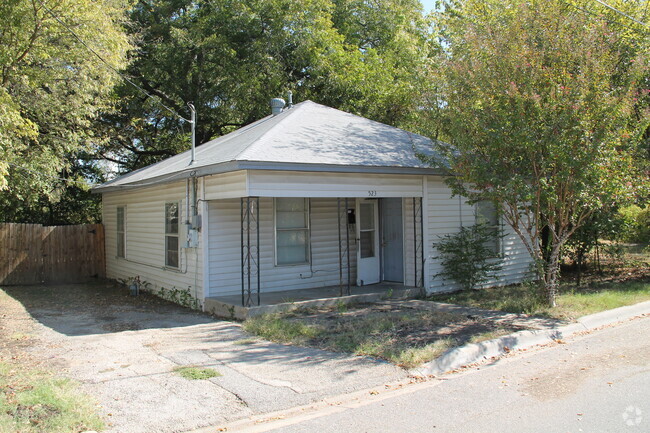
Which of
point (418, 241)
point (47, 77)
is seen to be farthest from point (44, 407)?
point (47, 77)

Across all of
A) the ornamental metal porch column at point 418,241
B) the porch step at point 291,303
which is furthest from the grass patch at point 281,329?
the ornamental metal porch column at point 418,241

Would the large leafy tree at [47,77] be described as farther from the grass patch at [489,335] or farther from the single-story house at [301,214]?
the grass patch at [489,335]

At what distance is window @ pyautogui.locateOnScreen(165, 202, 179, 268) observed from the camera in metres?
12.1

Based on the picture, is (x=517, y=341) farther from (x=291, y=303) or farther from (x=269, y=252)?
(x=269, y=252)

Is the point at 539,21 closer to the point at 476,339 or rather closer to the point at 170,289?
the point at 476,339

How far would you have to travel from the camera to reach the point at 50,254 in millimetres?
16344

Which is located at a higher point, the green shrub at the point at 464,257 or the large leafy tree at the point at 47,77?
the large leafy tree at the point at 47,77

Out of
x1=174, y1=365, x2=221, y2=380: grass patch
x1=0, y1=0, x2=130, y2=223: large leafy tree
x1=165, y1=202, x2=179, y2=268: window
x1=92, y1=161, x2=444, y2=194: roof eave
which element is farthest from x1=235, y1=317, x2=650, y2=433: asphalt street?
x1=0, y1=0, x2=130, y2=223: large leafy tree

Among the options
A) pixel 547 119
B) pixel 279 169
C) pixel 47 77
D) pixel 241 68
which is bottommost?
pixel 279 169

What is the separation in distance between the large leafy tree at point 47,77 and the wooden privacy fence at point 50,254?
1.20 metres

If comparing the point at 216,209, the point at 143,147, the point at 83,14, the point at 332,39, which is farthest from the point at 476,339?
the point at 143,147

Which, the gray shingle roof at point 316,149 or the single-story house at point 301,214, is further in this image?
the single-story house at point 301,214

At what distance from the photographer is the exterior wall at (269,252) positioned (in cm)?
1068

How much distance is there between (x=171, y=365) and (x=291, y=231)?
215 inches
